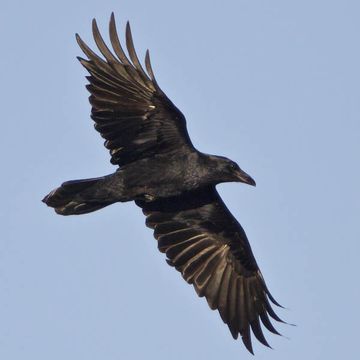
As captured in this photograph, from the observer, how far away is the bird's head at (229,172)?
19891 millimetres

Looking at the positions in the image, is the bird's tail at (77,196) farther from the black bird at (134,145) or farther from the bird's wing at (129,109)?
the bird's wing at (129,109)

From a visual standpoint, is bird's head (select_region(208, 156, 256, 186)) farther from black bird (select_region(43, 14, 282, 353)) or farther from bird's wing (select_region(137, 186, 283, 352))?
bird's wing (select_region(137, 186, 283, 352))

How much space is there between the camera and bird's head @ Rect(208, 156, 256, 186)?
19.9 meters

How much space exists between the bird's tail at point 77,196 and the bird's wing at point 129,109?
0.52 m

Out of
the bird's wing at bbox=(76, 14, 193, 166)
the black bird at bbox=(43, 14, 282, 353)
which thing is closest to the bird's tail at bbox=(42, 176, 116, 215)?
the black bird at bbox=(43, 14, 282, 353)

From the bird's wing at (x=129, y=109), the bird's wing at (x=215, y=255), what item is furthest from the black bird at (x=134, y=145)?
the bird's wing at (x=215, y=255)

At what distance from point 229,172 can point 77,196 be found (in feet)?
7.82

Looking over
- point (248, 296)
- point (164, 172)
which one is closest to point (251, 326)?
point (248, 296)

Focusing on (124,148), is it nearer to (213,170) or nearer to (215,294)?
(213,170)

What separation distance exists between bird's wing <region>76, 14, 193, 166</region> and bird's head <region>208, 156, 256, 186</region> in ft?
1.82

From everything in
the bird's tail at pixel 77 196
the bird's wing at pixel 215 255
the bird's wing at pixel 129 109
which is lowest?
the bird's wing at pixel 215 255

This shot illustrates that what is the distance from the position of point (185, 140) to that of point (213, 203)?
6.06 ft

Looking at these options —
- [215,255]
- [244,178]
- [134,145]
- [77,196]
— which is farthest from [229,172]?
[77,196]

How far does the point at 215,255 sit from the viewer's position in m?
21.8
